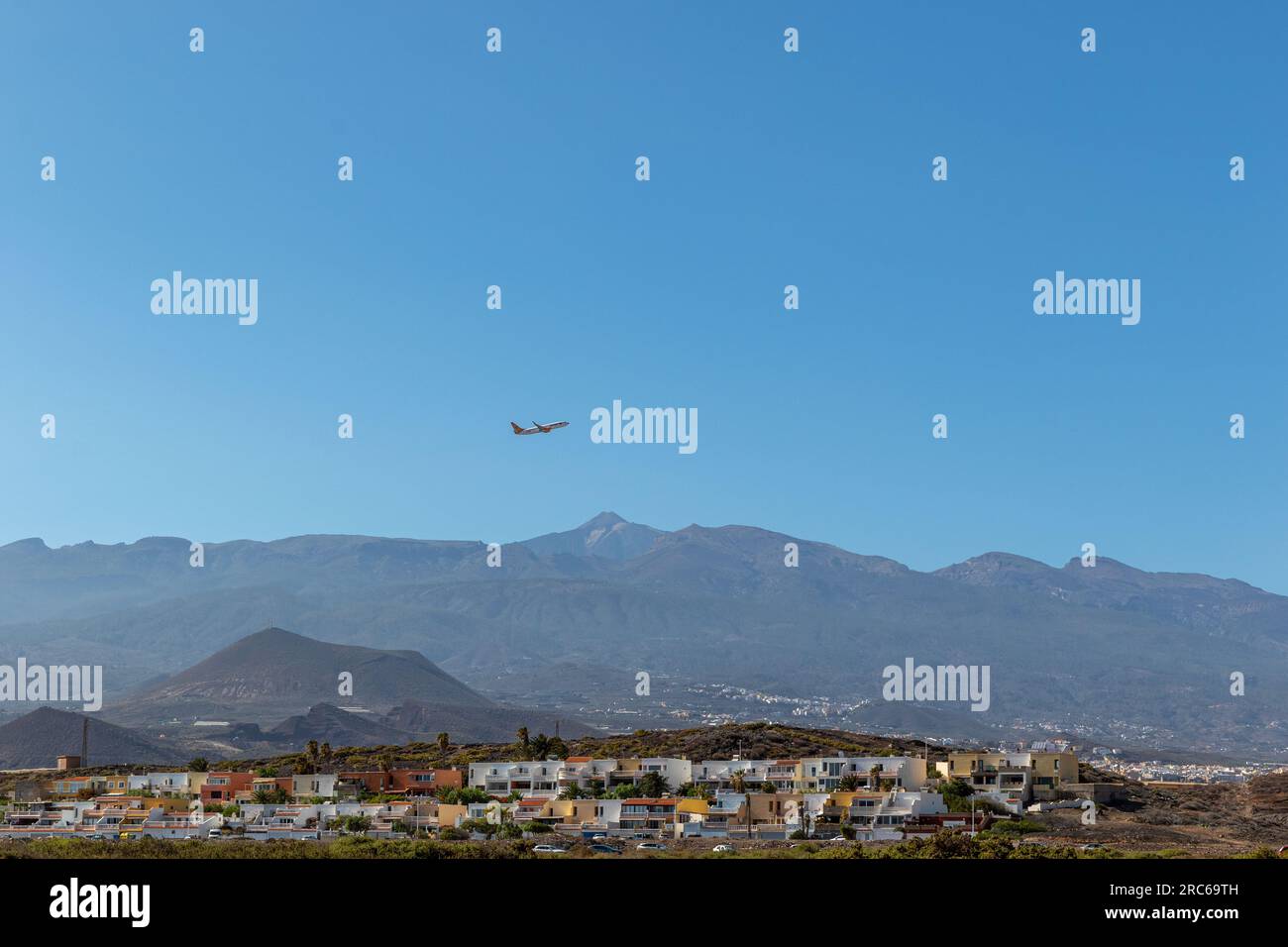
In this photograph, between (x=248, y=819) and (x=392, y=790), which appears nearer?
(x=248, y=819)
